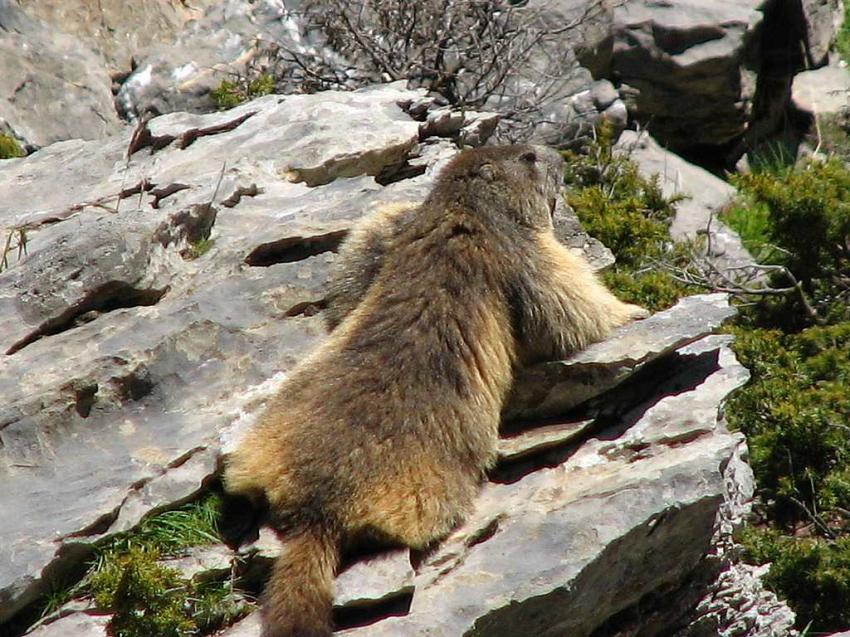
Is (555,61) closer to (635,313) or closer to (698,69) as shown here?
(698,69)


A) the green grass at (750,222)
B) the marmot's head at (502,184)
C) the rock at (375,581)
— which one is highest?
the marmot's head at (502,184)

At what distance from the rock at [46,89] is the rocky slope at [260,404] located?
126 inches

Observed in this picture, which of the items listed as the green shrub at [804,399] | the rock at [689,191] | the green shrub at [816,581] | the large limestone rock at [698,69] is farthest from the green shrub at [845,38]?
the green shrub at [816,581]

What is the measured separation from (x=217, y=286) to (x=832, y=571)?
4056mm

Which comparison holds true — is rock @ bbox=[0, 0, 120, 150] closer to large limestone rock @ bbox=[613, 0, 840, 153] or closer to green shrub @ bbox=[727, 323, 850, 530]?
large limestone rock @ bbox=[613, 0, 840, 153]

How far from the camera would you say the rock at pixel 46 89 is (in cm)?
1076

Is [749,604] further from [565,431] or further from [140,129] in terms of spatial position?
[140,129]

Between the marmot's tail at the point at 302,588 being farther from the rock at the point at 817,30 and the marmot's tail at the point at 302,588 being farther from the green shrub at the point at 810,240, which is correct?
the rock at the point at 817,30

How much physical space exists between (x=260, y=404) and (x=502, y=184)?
5.88 ft

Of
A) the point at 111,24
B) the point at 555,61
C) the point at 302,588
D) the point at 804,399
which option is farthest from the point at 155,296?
the point at 111,24

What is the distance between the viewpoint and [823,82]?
45.9ft

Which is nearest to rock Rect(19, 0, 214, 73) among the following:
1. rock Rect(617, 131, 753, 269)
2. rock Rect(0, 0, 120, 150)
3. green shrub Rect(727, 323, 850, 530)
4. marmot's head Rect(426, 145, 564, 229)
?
rock Rect(0, 0, 120, 150)

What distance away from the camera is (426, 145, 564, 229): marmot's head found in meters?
6.35

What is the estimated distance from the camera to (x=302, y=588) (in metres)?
4.88
